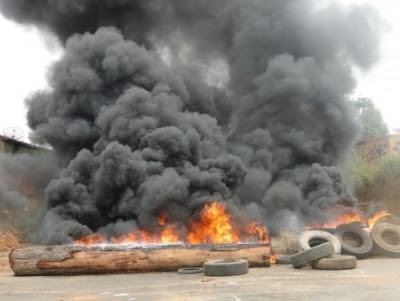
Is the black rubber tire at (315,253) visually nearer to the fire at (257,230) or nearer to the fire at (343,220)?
the fire at (257,230)

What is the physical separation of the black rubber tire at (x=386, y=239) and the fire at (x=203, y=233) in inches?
159

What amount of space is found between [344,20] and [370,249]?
49.5ft

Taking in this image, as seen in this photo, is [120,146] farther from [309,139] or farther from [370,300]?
[370,300]

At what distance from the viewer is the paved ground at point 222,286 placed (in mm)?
7777

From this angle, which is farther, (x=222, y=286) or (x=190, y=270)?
(x=190, y=270)

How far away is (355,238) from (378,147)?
2464cm

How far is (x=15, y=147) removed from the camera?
24.2 m

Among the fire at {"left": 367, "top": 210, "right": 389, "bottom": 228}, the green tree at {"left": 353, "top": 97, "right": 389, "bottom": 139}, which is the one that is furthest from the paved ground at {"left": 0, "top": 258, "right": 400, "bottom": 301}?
the green tree at {"left": 353, "top": 97, "right": 389, "bottom": 139}

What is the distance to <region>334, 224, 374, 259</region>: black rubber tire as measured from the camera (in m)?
14.3

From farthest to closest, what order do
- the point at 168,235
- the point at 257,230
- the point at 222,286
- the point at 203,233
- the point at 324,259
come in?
the point at 257,230 → the point at 203,233 → the point at 168,235 → the point at 324,259 → the point at 222,286

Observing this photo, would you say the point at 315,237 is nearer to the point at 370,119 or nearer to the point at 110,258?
the point at 110,258

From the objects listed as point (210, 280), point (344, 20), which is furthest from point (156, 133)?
point (344, 20)

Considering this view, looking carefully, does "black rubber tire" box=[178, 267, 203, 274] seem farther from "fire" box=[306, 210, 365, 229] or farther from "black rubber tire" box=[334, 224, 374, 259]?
"fire" box=[306, 210, 365, 229]

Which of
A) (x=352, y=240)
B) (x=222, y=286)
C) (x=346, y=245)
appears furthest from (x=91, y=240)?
(x=352, y=240)
